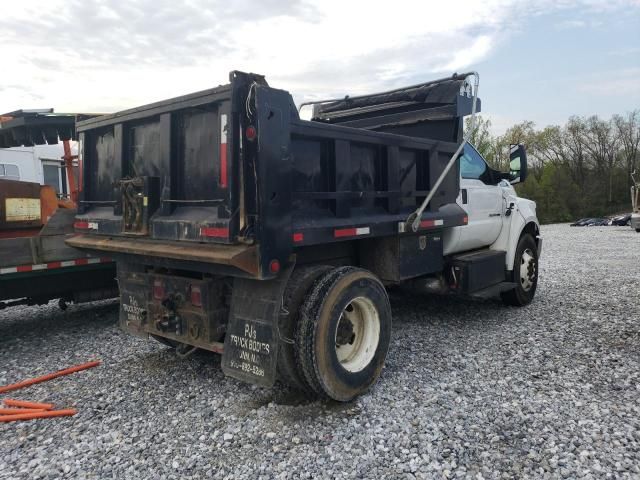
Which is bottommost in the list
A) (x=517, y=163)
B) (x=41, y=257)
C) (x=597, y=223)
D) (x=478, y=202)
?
(x=597, y=223)

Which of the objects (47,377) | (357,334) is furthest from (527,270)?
(47,377)

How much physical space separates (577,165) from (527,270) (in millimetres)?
51610

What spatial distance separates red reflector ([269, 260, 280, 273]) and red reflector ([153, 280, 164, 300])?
4.20 feet

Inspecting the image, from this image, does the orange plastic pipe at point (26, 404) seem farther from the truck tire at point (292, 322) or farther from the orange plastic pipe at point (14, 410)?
the truck tire at point (292, 322)

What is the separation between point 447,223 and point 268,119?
101 inches

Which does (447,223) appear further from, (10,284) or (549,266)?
(549,266)

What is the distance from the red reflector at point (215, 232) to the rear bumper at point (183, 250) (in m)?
0.07

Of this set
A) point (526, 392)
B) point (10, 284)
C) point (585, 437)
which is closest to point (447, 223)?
point (526, 392)

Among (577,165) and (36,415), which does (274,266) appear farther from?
(577,165)

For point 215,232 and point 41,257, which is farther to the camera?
point 41,257

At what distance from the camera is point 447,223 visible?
5.13m

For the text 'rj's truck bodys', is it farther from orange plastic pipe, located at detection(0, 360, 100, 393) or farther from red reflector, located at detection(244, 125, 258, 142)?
orange plastic pipe, located at detection(0, 360, 100, 393)

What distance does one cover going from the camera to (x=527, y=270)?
6.91 metres

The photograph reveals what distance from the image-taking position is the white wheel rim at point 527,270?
269 inches
